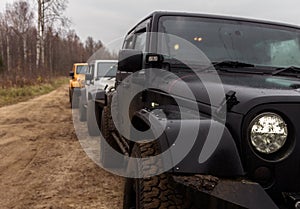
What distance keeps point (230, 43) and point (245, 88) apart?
0.99 metres

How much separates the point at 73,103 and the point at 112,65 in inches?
150

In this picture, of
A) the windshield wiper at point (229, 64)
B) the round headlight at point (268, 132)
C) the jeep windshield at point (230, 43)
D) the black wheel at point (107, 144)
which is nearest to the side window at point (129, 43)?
the black wheel at point (107, 144)

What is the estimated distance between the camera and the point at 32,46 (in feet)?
150

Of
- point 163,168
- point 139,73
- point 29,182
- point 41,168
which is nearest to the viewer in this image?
point 163,168

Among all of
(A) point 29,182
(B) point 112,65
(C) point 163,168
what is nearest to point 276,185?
(C) point 163,168

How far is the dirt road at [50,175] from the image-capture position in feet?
12.3

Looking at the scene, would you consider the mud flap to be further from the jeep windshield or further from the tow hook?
the jeep windshield

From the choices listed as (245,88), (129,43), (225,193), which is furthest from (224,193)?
(129,43)

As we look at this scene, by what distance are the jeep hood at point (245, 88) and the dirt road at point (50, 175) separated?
1.71 meters

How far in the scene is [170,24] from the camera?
10.9ft

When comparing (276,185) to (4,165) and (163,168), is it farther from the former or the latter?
→ (4,165)

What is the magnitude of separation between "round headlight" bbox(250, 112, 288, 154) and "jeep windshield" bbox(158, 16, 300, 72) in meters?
1.09

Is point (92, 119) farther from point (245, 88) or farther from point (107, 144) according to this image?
point (245, 88)

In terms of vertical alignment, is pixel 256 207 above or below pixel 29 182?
above
